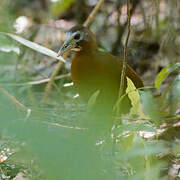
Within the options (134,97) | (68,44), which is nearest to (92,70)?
(68,44)

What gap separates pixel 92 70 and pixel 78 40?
0.93ft

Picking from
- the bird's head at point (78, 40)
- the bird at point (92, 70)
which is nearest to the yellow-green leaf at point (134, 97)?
the bird at point (92, 70)

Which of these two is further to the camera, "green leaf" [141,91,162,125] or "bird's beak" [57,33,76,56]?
"bird's beak" [57,33,76,56]

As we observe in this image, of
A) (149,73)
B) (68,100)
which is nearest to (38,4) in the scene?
(149,73)

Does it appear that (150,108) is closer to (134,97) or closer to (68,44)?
(134,97)

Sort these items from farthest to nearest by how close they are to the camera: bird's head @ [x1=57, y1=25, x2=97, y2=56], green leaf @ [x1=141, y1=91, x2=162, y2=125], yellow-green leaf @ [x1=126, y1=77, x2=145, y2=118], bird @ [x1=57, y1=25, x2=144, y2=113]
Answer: bird's head @ [x1=57, y1=25, x2=97, y2=56], bird @ [x1=57, y1=25, x2=144, y2=113], yellow-green leaf @ [x1=126, y1=77, x2=145, y2=118], green leaf @ [x1=141, y1=91, x2=162, y2=125]

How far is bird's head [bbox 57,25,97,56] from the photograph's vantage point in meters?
2.56

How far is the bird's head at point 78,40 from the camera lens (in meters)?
2.56

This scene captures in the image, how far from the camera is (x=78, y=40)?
8.65 ft

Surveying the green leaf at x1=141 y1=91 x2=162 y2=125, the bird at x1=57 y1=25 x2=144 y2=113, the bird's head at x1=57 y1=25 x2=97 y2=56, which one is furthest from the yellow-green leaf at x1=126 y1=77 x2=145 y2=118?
the bird's head at x1=57 y1=25 x2=97 y2=56

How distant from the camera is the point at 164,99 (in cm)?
205

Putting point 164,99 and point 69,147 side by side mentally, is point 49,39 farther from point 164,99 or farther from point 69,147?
point 69,147

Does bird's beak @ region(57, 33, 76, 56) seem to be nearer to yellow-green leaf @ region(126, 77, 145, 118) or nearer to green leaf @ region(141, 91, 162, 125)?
yellow-green leaf @ region(126, 77, 145, 118)

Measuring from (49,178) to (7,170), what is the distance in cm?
106
